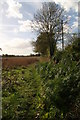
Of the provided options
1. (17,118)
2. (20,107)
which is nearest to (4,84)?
→ (20,107)

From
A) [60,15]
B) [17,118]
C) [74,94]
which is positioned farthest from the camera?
[60,15]

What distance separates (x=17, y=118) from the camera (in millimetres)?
5660

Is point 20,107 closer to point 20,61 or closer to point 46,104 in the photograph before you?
point 46,104

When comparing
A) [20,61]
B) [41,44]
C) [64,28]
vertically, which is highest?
[64,28]

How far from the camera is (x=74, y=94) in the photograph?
17.4 ft

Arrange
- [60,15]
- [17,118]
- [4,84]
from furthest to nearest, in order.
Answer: [60,15] < [4,84] < [17,118]

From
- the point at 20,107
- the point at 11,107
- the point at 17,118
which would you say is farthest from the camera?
the point at 20,107

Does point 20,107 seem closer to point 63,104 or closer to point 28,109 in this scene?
point 28,109

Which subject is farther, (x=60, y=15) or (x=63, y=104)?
(x=60, y=15)

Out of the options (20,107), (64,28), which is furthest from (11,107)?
(64,28)

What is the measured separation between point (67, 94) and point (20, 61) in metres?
31.3

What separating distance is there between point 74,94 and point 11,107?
1901mm

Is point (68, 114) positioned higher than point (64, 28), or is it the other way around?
point (64, 28)

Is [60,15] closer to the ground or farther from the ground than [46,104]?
farther from the ground
